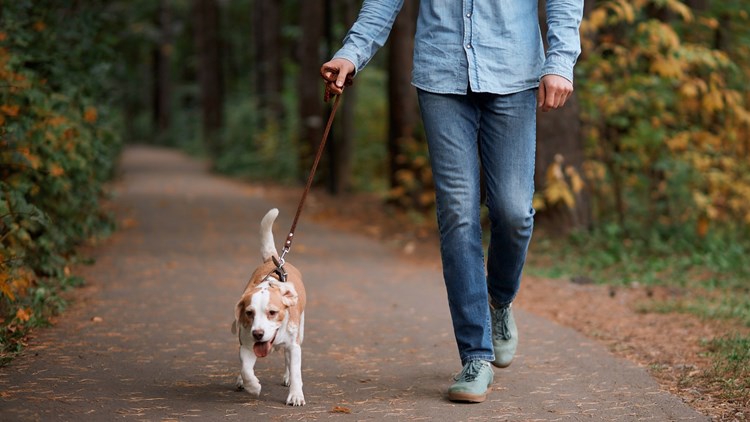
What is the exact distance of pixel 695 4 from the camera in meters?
12.8

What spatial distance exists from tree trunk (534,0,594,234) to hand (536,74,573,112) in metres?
5.80

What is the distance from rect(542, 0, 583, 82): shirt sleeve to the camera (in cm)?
427

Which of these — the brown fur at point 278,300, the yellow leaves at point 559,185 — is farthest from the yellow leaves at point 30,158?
the yellow leaves at point 559,185

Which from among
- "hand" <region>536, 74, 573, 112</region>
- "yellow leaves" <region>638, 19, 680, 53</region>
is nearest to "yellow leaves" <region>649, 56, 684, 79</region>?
"yellow leaves" <region>638, 19, 680, 53</region>

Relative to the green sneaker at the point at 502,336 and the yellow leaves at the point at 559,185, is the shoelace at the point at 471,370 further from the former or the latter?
the yellow leaves at the point at 559,185

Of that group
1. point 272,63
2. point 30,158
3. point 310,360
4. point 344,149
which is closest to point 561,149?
point 310,360

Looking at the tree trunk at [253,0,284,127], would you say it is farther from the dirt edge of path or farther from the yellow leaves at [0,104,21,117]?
the yellow leaves at [0,104,21,117]

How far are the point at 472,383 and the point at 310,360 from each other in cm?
127

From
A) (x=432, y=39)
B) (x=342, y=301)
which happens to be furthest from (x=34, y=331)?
(x=432, y=39)

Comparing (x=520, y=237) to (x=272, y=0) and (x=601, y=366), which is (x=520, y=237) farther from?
(x=272, y=0)

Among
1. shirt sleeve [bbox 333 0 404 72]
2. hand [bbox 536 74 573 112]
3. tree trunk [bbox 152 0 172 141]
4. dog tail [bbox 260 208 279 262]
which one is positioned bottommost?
tree trunk [bbox 152 0 172 141]

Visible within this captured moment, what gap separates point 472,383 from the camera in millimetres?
4305

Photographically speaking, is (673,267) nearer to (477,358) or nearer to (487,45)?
(477,358)

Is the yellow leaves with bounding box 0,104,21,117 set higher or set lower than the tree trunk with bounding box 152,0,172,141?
higher
